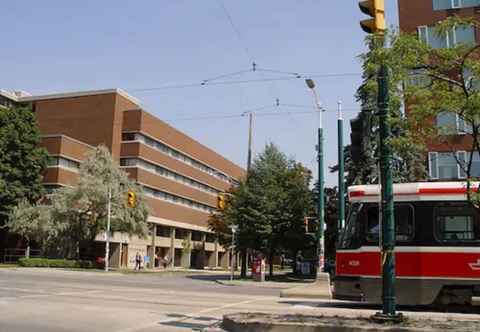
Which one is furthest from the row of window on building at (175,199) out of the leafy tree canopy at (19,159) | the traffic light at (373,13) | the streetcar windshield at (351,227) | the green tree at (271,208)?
the traffic light at (373,13)

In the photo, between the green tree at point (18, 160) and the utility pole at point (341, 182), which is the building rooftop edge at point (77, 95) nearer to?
the green tree at point (18, 160)

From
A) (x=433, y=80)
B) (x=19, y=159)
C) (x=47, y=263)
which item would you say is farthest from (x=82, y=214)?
(x=433, y=80)

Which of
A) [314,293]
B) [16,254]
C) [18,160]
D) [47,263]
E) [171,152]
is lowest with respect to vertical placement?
[314,293]

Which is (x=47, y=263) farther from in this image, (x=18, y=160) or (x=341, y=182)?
(x=341, y=182)

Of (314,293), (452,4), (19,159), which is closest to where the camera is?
(314,293)

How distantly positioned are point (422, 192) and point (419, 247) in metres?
1.45

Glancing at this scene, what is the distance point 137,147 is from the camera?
68.0 m

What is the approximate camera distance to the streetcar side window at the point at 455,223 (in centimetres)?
1493

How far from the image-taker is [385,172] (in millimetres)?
11156

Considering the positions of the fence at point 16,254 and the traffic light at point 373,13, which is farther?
the fence at point 16,254

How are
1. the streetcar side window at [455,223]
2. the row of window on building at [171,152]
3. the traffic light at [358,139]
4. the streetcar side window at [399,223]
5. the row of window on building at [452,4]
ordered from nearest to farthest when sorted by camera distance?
the traffic light at [358,139] → the streetcar side window at [455,223] → the streetcar side window at [399,223] → the row of window on building at [452,4] → the row of window on building at [171,152]

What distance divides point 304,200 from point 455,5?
16176 millimetres

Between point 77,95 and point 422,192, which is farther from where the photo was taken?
point 77,95

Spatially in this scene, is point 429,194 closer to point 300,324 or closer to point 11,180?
point 300,324
